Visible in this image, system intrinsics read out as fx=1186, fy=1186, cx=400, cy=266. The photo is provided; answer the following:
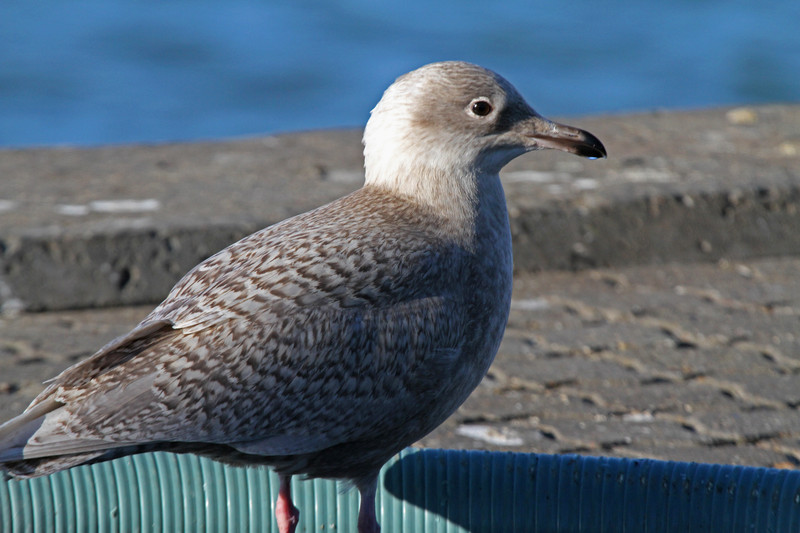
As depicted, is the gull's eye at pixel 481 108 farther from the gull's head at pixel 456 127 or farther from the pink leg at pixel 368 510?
the pink leg at pixel 368 510

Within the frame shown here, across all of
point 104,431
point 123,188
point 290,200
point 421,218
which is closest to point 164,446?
point 104,431

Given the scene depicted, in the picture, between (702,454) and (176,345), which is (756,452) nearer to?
(702,454)

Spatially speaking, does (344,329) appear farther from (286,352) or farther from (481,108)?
(481,108)

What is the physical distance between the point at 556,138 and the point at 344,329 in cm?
96

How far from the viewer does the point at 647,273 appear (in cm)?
602

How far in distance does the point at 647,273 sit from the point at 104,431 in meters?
3.71

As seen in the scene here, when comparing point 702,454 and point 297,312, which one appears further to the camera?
point 702,454

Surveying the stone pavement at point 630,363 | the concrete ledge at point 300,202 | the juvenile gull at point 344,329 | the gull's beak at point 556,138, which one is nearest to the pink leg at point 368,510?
the juvenile gull at point 344,329

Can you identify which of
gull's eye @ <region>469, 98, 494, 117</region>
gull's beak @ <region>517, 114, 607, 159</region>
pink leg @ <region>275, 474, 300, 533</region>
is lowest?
pink leg @ <region>275, 474, 300, 533</region>

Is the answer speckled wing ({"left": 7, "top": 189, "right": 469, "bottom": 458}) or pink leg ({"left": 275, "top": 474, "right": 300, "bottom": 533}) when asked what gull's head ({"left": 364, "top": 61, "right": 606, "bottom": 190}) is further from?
pink leg ({"left": 275, "top": 474, "right": 300, "bottom": 533})

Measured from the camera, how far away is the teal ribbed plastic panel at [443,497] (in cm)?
345

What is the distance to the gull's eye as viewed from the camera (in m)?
3.52

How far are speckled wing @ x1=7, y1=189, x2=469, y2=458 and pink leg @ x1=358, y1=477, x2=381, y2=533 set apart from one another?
320mm

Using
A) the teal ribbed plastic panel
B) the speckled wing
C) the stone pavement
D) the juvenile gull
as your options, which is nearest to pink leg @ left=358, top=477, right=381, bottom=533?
the juvenile gull
